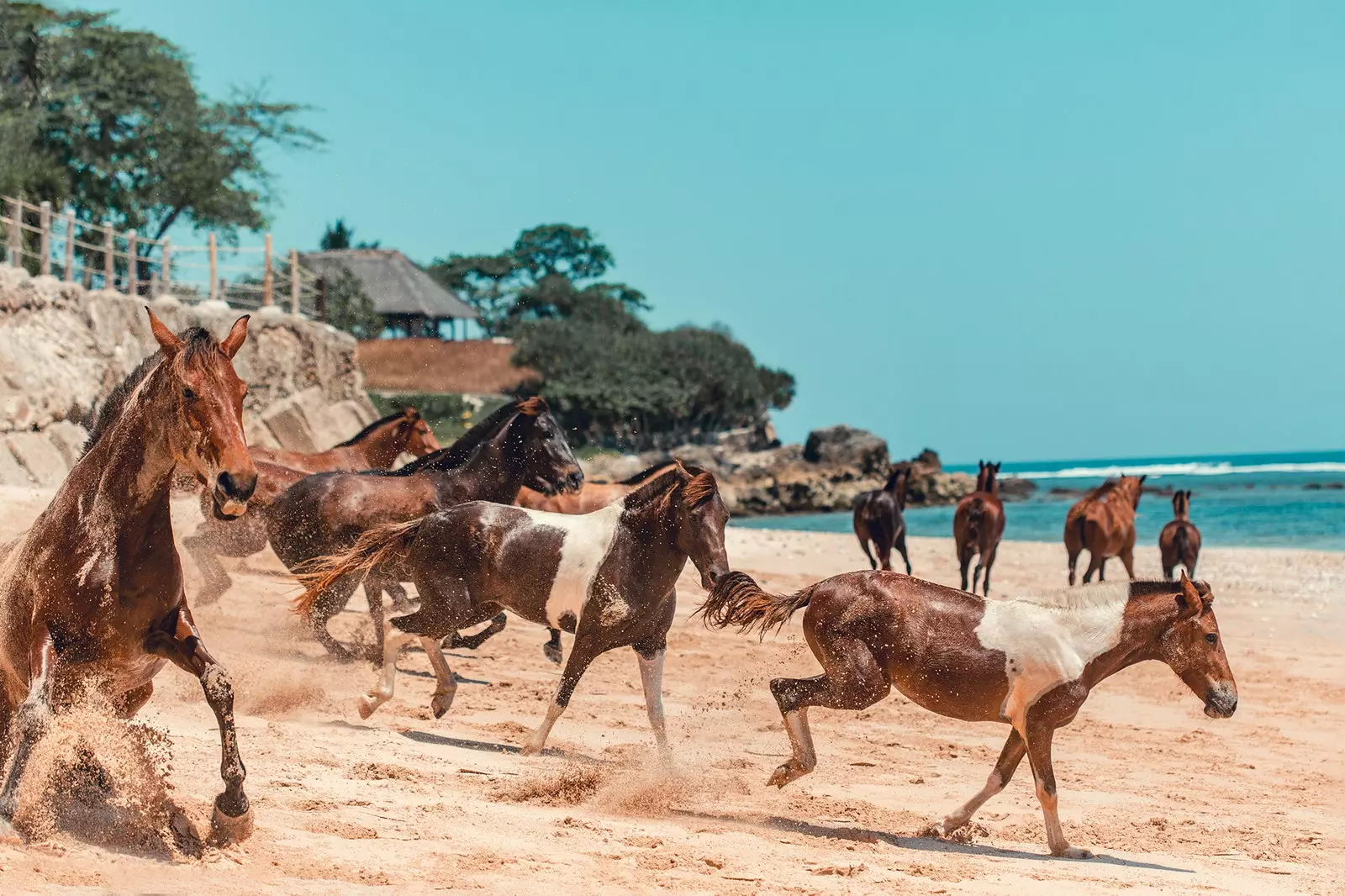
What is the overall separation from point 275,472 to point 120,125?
31.5m

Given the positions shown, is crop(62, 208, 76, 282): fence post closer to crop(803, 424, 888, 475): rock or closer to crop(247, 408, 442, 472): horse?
crop(247, 408, 442, 472): horse

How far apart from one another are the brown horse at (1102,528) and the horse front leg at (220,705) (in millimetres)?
15169

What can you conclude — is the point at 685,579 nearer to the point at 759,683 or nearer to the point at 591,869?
the point at 759,683

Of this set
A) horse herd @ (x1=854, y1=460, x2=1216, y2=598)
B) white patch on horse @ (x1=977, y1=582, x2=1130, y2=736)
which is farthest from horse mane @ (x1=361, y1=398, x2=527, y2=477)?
horse herd @ (x1=854, y1=460, x2=1216, y2=598)

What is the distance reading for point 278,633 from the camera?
34.9ft

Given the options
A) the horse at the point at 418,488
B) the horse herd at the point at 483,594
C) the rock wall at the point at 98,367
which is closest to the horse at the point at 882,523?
the horse herd at the point at 483,594

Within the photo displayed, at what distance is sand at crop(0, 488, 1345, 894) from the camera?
495 centimetres

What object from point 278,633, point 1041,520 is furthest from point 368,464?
point 1041,520

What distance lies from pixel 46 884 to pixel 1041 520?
140ft

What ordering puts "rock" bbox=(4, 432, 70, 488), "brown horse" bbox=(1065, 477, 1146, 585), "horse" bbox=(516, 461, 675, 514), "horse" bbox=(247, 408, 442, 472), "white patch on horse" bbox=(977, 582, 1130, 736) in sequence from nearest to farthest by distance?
"white patch on horse" bbox=(977, 582, 1130, 736), "horse" bbox=(516, 461, 675, 514), "horse" bbox=(247, 408, 442, 472), "rock" bbox=(4, 432, 70, 488), "brown horse" bbox=(1065, 477, 1146, 585)

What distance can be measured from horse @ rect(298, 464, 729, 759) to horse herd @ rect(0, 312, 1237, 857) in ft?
0.04

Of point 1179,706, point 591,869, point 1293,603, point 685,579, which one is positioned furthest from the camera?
point 1293,603

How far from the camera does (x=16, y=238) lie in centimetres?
2025

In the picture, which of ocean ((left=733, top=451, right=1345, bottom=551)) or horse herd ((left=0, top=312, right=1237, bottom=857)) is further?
ocean ((left=733, top=451, right=1345, bottom=551))
